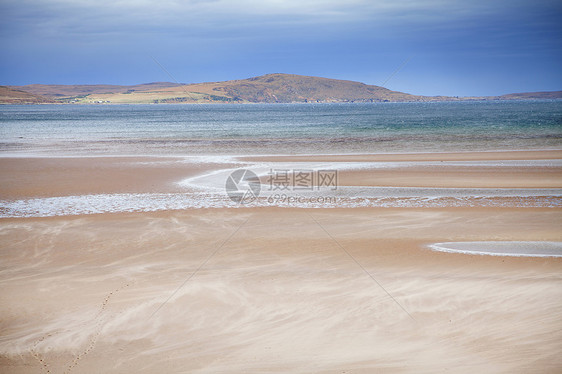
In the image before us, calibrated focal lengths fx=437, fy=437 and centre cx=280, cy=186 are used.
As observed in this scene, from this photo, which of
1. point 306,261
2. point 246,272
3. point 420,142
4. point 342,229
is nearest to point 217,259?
point 246,272

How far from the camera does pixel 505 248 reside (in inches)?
348

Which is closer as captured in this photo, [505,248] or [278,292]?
[278,292]

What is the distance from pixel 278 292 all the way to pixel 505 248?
499 centimetres

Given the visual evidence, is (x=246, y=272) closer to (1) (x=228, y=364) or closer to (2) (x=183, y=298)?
(2) (x=183, y=298)

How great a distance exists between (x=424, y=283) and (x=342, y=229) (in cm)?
333

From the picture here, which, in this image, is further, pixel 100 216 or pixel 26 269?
pixel 100 216

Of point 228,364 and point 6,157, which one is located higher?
point 6,157

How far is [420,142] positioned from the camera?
3397 cm

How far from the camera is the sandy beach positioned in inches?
207

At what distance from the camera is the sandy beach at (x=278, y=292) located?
17.2 feet

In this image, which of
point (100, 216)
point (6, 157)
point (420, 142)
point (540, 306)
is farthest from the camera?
point (420, 142)

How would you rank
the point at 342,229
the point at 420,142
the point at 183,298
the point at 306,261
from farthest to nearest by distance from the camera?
1. the point at 420,142
2. the point at 342,229
3. the point at 306,261
4. the point at 183,298

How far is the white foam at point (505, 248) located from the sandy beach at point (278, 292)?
0.88 ft

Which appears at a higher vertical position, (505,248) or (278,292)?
(505,248)
